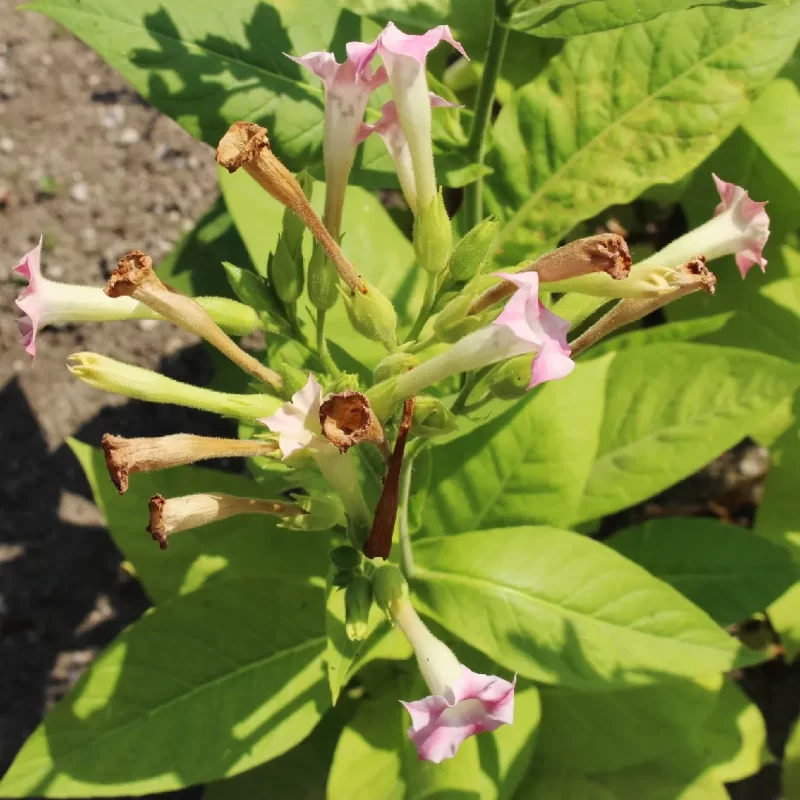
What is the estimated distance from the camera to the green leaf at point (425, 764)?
3.45 ft

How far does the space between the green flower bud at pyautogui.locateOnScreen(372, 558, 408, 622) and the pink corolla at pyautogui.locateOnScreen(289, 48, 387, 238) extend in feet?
1.12

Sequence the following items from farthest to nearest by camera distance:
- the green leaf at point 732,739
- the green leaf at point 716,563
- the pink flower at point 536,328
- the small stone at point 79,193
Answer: the small stone at point 79,193 < the green leaf at point 732,739 < the green leaf at point 716,563 < the pink flower at point 536,328

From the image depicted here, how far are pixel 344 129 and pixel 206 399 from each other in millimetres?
279

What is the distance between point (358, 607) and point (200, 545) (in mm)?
485

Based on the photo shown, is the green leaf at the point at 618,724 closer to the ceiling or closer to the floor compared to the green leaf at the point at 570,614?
closer to the floor

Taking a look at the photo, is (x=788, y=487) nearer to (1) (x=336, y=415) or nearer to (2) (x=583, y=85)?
(2) (x=583, y=85)

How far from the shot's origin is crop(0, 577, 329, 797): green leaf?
100 centimetres

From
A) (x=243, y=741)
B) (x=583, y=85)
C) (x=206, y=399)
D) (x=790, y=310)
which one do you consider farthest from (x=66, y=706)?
(x=790, y=310)

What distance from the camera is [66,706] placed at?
1.02 metres

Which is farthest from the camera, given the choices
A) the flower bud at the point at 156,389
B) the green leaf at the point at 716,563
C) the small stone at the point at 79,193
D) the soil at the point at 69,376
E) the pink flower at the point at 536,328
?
the small stone at the point at 79,193

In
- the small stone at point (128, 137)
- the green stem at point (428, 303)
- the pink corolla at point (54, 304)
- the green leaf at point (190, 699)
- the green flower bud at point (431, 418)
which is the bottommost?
the green leaf at point (190, 699)

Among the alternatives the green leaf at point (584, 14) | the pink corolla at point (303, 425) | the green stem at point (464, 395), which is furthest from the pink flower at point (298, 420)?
the green leaf at point (584, 14)

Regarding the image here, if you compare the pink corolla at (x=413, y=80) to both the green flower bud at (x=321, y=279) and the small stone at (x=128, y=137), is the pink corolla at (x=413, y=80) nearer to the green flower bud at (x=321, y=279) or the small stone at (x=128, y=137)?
the green flower bud at (x=321, y=279)

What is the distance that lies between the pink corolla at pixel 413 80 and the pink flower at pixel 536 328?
0.77 ft
